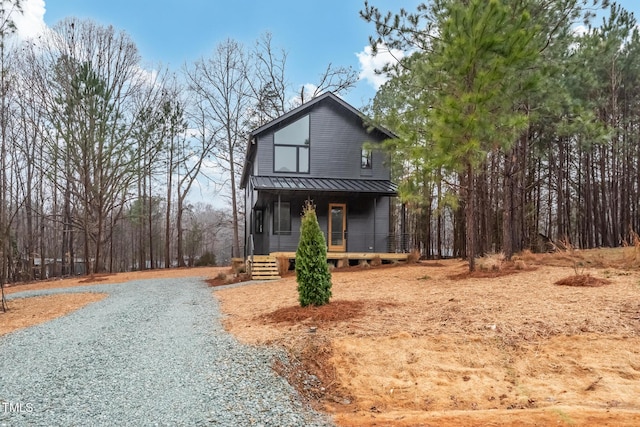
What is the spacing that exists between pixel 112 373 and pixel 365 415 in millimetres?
2743

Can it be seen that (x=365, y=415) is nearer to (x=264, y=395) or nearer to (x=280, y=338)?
(x=264, y=395)

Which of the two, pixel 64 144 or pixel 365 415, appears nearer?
pixel 365 415

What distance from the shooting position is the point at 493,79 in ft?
27.2

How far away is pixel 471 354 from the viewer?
427 centimetres

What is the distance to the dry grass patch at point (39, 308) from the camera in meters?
7.62

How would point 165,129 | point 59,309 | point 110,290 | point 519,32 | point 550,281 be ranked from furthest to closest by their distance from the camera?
point 165,129 → point 110,290 → point 59,309 → point 519,32 → point 550,281

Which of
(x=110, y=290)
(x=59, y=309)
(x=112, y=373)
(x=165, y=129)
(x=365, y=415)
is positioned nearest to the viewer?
(x=365, y=415)

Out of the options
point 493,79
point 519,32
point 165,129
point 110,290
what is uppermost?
point 165,129

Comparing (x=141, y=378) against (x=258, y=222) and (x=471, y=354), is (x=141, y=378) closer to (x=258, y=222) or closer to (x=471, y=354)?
(x=471, y=354)

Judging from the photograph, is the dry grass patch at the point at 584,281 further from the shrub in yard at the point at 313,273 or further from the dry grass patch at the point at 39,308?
the dry grass patch at the point at 39,308

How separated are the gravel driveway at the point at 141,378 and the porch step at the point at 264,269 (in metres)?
6.31

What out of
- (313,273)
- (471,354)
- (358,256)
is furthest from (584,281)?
(358,256)

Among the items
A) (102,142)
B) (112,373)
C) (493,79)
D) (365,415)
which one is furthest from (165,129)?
(365,415)

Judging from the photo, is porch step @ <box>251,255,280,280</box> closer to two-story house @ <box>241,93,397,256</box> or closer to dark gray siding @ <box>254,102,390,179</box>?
two-story house @ <box>241,93,397,256</box>
